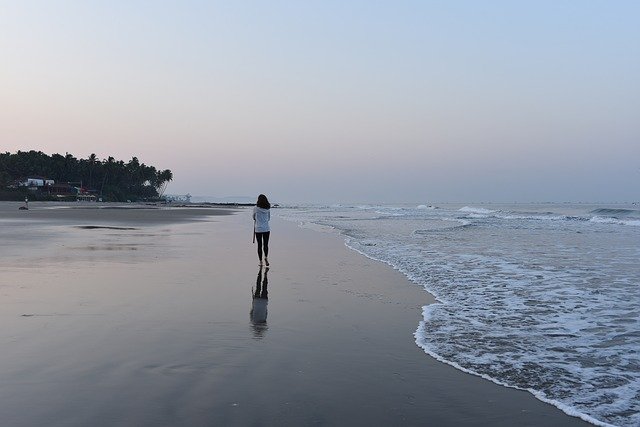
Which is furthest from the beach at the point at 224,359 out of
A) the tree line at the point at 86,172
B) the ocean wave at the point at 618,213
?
the tree line at the point at 86,172

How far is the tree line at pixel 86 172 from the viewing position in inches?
4953

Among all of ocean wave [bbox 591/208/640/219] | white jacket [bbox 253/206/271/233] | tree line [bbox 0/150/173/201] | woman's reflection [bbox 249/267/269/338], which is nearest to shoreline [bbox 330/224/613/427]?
woman's reflection [bbox 249/267/269/338]

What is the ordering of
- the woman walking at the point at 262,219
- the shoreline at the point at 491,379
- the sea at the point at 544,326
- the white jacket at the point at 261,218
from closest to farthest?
1. the shoreline at the point at 491,379
2. the sea at the point at 544,326
3. the woman walking at the point at 262,219
4. the white jacket at the point at 261,218

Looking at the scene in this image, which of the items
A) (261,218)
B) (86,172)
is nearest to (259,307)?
(261,218)

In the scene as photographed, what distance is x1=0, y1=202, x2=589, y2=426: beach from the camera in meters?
3.97

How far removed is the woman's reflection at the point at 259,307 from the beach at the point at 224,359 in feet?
0.14

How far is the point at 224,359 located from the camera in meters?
5.28

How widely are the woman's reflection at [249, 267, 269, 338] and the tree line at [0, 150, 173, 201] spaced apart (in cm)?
11358

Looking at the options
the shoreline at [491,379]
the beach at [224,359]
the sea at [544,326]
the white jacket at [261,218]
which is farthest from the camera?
the white jacket at [261,218]

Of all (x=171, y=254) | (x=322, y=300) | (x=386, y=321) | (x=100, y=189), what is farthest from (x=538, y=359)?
(x=100, y=189)

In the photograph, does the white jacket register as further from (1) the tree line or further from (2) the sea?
(1) the tree line

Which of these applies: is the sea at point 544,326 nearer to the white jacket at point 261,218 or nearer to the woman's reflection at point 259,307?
the woman's reflection at point 259,307

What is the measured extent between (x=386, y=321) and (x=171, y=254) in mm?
9863

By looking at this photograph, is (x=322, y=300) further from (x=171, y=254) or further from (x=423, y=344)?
(x=171, y=254)
